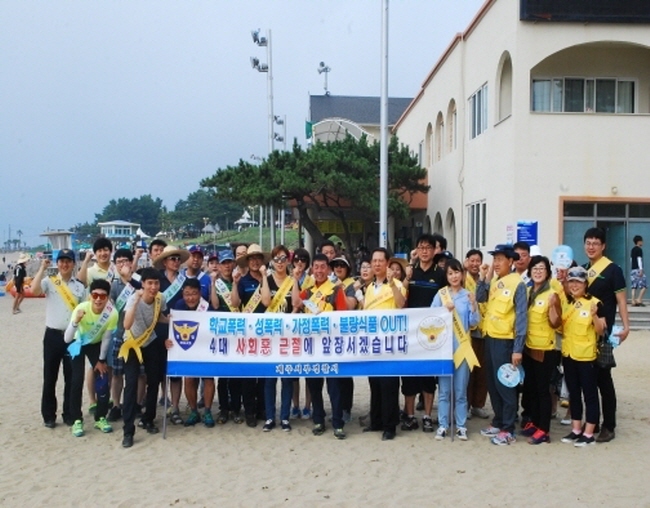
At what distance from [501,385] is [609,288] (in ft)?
4.46

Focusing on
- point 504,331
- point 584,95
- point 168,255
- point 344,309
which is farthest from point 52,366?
point 584,95

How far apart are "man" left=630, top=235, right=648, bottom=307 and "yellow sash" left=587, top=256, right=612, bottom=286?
381 inches

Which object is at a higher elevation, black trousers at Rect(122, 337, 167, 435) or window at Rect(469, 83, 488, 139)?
window at Rect(469, 83, 488, 139)

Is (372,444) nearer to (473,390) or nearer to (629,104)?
(473,390)

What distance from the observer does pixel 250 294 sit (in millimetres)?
6496

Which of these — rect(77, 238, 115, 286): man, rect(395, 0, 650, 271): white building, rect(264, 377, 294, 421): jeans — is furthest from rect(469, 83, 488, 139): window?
rect(77, 238, 115, 286): man

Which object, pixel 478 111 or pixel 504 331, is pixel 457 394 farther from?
pixel 478 111

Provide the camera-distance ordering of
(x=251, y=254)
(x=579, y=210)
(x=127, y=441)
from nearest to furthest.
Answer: (x=127, y=441)
(x=251, y=254)
(x=579, y=210)

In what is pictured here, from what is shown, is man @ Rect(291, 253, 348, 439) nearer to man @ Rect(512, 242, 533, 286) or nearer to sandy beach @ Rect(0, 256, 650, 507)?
sandy beach @ Rect(0, 256, 650, 507)

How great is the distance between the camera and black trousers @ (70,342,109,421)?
6.31 meters

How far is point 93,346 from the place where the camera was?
21.0 feet

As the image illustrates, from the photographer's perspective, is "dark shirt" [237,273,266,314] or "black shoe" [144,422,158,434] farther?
"dark shirt" [237,273,266,314]

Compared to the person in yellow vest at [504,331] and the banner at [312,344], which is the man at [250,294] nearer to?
the banner at [312,344]

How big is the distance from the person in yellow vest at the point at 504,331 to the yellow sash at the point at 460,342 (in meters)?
0.16
